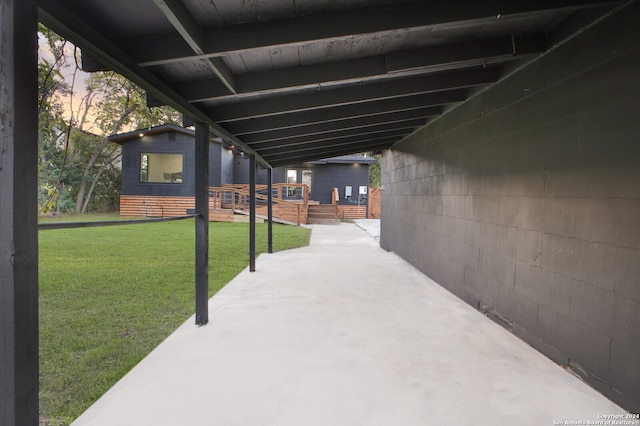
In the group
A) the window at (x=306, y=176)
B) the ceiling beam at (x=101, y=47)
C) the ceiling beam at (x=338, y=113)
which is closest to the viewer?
the ceiling beam at (x=101, y=47)

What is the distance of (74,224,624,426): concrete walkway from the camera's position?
1.93m

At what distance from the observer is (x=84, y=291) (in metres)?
4.34

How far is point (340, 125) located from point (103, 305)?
11.4 feet

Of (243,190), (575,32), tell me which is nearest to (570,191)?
(575,32)

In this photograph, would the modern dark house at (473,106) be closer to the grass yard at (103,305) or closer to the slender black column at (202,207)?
the slender black column at (202,207)

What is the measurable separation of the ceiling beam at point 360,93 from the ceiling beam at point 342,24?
52.8 inches

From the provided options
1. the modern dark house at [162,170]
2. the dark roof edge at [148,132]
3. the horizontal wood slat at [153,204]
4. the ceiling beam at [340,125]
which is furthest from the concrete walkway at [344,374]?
the dark roof edge at [148,132]

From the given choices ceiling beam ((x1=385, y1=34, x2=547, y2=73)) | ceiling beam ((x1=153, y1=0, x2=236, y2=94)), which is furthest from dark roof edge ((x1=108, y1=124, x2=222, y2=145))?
ceiling beam ((x1=153, y1=0, x2=236, y2=94))

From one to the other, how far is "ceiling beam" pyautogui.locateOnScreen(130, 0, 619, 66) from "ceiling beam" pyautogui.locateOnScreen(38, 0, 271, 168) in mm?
123

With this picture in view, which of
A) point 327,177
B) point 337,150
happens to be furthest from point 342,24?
point 327,177

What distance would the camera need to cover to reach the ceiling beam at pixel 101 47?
1.43m

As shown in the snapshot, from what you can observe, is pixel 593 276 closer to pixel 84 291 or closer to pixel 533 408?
pixel 533 408

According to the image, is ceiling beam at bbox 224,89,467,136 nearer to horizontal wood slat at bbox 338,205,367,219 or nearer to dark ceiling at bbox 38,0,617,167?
dark ceiling at bbox 38,0,617,167

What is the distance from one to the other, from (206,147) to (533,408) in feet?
10.2
